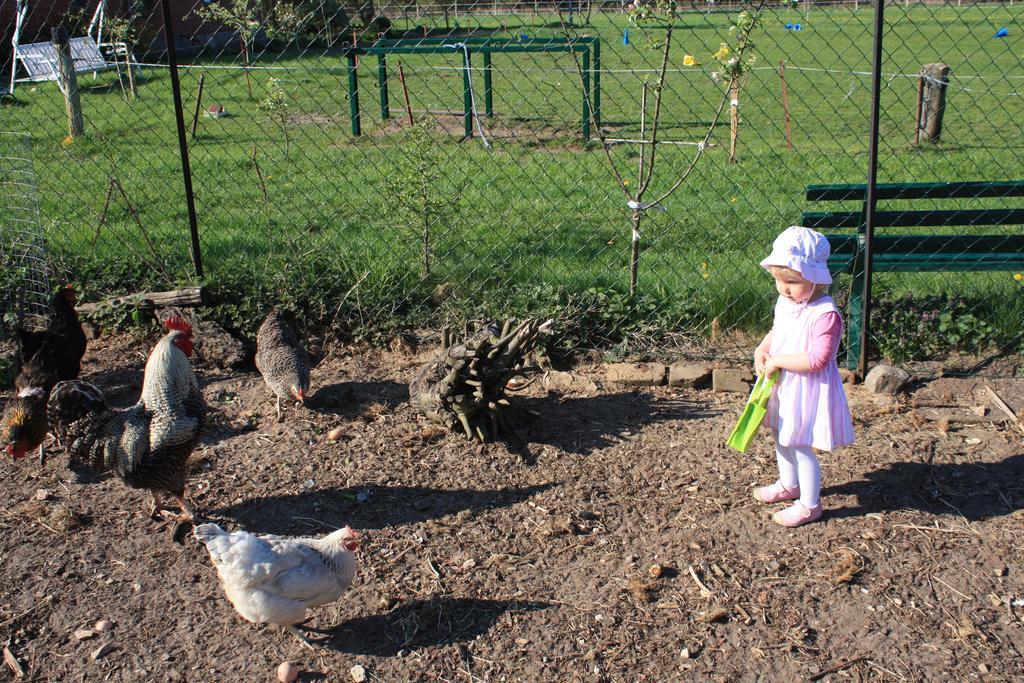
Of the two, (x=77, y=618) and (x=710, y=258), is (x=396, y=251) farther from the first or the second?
(x=77, y=618)

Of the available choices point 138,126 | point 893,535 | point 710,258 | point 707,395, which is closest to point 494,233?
point 710,258

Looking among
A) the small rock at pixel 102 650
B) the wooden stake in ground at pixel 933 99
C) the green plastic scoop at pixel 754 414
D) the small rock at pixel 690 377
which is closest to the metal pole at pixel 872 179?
the small rock at pixel 690 377

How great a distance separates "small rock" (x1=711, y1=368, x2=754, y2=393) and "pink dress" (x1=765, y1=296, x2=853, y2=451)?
50.7 inches

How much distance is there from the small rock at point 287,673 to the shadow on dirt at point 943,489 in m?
2.20

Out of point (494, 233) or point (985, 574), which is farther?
point (494, 233)

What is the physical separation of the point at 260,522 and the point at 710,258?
3.53 m

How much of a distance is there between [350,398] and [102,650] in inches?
74.9

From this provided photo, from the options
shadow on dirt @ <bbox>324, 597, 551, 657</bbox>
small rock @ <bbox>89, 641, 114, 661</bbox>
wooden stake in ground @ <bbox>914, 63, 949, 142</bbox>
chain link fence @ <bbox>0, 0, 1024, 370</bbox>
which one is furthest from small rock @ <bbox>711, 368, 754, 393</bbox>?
wooden stake in ground @ <bbox>914, 63, 949, 142</bbox>

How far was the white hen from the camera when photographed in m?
2.89

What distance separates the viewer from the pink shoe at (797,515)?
11.8 ft

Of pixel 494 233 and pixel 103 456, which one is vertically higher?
pixel 494 233

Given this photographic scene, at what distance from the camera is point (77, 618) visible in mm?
3242

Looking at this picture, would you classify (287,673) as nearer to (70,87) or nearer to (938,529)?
(938,529)

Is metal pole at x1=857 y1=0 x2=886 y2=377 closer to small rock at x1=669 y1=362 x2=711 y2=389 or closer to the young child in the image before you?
small rock at x1=669 y1=362 x2=711 y2=389
